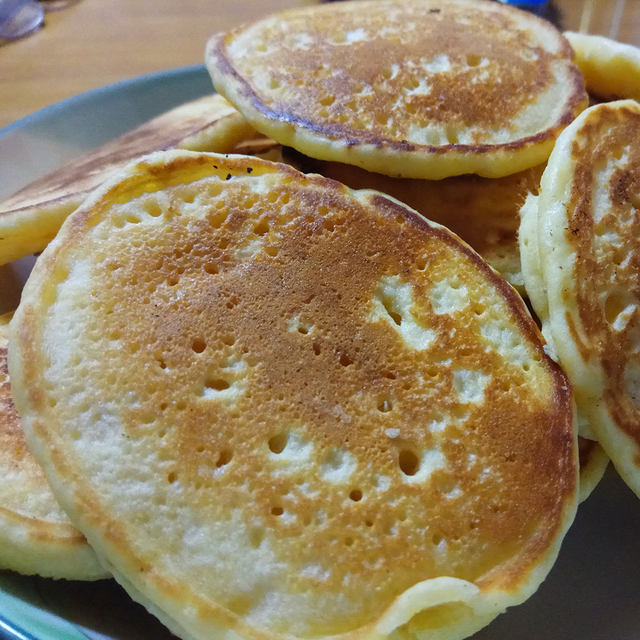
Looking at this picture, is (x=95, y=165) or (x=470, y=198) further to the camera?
(x=95, y=165)

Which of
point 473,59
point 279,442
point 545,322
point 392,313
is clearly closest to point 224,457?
point 279,442

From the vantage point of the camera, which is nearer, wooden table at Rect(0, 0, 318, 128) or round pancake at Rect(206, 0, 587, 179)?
round pancake at Rect(206, 0, 587, 179)

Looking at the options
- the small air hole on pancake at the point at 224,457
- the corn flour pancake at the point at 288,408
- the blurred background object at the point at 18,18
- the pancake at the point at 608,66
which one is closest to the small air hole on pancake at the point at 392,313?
the corn flour pancake at the point at 288,408

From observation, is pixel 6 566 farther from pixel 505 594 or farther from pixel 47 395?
pixel 505 594

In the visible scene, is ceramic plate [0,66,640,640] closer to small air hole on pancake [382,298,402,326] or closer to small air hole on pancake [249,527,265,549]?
small air hole on pancake [249,527,265,549]

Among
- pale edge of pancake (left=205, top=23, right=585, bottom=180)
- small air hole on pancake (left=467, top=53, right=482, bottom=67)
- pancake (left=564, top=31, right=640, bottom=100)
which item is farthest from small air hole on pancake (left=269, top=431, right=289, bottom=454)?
pancake (left=564, top=31, right=640, bottom=100)

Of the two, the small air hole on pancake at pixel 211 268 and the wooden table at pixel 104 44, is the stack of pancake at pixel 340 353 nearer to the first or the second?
the small air hole on pancake at pixel 211 268

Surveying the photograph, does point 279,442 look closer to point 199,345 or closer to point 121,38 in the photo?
point 199,345
